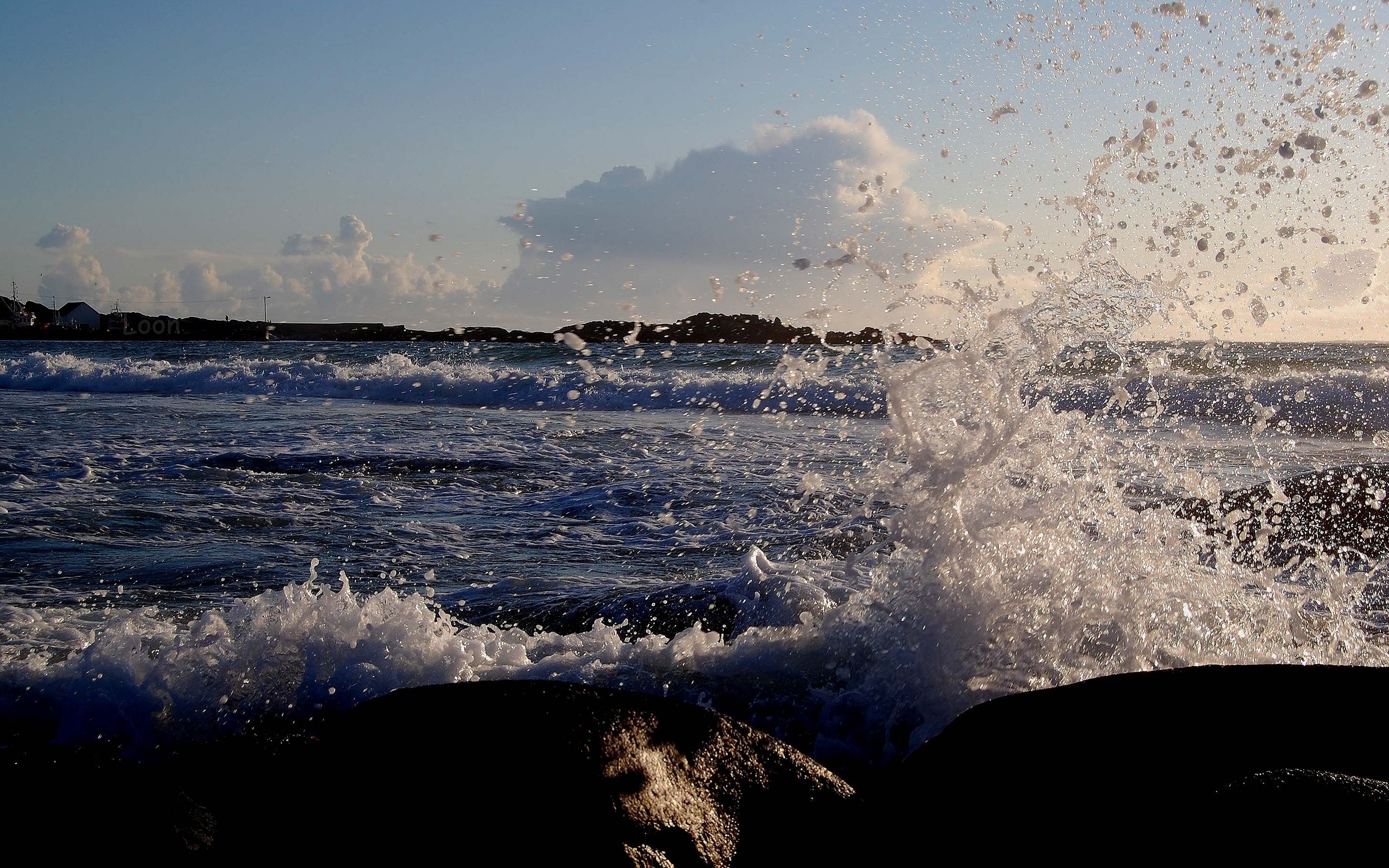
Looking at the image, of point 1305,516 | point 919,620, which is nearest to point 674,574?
point 919,620

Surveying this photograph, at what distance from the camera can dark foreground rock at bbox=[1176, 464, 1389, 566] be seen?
18.2 ft

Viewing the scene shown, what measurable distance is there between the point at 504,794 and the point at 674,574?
312 centimetres

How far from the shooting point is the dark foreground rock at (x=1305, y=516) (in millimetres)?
5562

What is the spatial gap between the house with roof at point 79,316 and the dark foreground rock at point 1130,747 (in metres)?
92.2

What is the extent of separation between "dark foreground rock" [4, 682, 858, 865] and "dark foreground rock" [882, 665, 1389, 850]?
11.0 inches

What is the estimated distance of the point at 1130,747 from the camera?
7.63 feet

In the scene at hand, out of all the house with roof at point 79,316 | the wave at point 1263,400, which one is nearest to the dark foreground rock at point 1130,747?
the wave at point 1263,400

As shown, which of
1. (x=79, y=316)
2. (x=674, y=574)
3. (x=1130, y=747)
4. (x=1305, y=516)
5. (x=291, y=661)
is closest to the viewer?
(x=1130, y=747)

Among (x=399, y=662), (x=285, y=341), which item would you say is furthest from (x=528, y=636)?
(x=285, y=341)

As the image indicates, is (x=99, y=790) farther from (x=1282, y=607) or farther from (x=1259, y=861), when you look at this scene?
(x=1282, y=607)

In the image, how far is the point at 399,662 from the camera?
11.7 feet

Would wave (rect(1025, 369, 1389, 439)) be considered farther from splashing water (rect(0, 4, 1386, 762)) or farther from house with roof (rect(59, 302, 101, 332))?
house with roof (rect(59, 302, 101, 332))

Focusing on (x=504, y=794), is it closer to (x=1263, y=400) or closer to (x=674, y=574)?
(x=674, y=574)

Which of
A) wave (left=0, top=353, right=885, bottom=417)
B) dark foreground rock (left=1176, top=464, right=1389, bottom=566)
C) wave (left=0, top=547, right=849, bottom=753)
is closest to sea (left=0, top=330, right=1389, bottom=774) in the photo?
wave (left=0, top=547, right=849, bottom=753)
